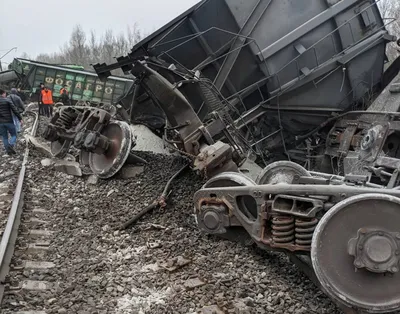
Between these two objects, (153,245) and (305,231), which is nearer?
(305,231)

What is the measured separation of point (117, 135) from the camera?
6434 millimetres

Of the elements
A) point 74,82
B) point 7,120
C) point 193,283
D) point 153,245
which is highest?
point 74,82

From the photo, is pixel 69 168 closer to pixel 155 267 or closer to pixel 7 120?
pixel 7 120

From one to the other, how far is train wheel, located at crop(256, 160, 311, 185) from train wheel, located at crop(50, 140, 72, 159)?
3.82 metres

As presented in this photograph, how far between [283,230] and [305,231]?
194 millimetres

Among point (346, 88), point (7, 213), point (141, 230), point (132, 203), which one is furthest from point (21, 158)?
point (346, 88)

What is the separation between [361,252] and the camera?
2752 millimetres

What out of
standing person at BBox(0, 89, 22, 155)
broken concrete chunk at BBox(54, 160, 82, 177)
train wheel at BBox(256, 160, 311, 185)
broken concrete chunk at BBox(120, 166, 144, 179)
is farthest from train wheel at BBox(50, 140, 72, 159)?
train wheel at BBox(256, 160, 311, 185)

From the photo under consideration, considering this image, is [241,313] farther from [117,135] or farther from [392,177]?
[117,135]

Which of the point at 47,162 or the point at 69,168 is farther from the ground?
the point at 47,162

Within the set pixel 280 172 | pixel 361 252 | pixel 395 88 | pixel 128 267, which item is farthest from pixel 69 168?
pixel 361 252

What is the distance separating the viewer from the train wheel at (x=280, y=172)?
4461 millimetres

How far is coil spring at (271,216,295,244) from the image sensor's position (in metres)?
3.18

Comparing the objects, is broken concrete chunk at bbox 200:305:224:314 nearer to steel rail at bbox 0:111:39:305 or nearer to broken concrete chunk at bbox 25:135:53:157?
steel rail at bbox 0:111:39:305
